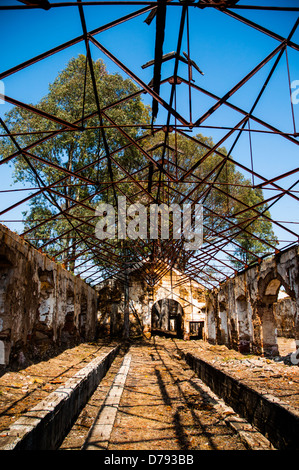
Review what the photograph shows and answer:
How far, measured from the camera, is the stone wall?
7.98 m

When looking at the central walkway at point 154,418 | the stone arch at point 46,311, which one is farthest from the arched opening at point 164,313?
the central walkway at point 154,418

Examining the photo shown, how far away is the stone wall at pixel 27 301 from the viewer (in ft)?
26.2

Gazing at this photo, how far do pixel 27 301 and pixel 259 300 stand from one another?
9.61 metres

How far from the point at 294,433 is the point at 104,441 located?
292 cm

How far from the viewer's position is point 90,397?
8195 mm

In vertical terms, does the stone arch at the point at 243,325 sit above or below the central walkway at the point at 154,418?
above

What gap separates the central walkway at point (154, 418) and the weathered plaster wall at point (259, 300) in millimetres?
4523

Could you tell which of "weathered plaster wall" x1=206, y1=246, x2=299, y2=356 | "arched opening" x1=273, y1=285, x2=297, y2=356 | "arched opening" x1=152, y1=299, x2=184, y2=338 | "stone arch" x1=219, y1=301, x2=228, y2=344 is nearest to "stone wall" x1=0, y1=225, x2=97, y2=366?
"weathered plaster wall" x1=206, y1=246, x2=299, y2=356

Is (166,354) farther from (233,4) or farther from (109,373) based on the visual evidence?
(233,4)

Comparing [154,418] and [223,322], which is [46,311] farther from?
[223,322]

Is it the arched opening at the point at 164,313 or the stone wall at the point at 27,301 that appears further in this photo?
the arched opening at the point at 164,313

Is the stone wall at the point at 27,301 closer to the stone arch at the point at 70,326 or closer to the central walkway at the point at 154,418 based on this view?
the stone arch at the point at 70,326

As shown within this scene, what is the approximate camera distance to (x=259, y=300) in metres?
13.7
